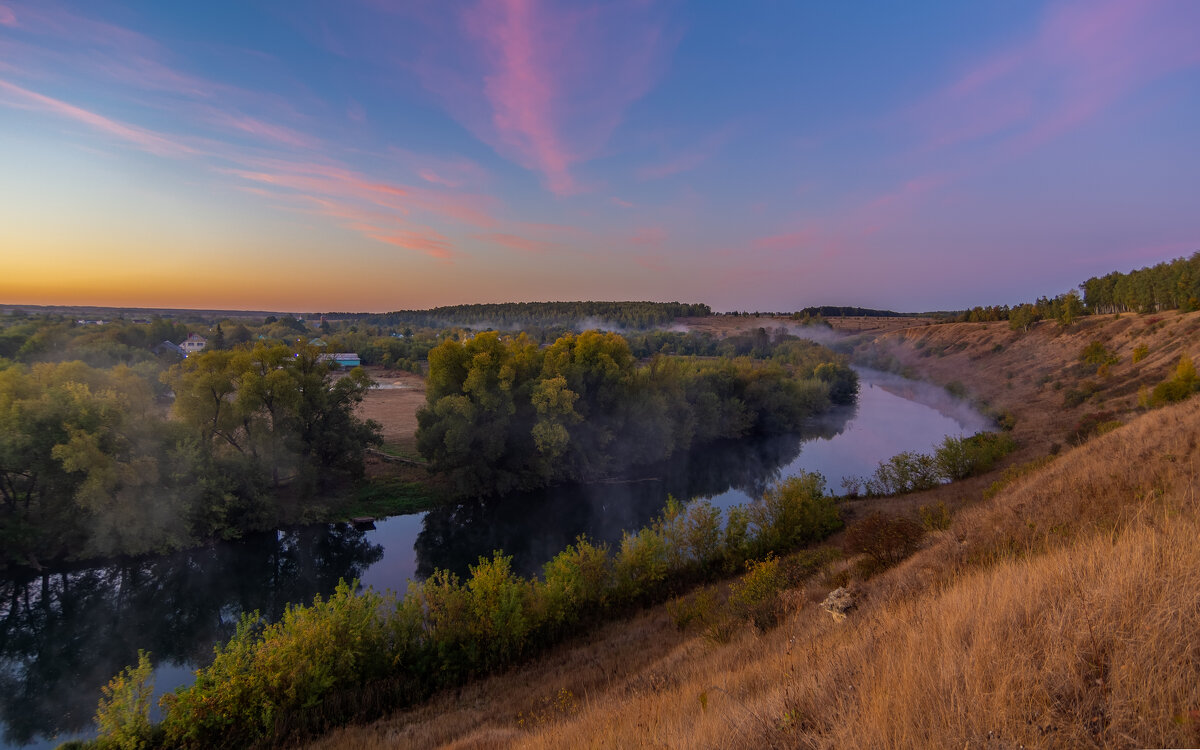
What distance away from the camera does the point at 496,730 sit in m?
9.07

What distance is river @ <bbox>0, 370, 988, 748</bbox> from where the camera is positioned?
49.3 ft

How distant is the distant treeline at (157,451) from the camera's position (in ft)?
63.9

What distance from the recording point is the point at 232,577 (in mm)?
21062

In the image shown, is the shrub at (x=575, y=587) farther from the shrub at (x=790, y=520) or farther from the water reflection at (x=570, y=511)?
the shrub at (x=790, y=520)

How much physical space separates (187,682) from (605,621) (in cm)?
1322

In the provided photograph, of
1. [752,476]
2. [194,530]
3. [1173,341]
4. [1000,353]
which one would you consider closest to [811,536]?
[752,476]

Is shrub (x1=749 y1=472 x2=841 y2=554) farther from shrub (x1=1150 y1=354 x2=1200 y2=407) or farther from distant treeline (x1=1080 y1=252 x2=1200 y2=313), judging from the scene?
distant treeline (x1=1080 y1=252 x2=1200 y2=313)

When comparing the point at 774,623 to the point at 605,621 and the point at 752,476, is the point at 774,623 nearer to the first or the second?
the point at 605,621

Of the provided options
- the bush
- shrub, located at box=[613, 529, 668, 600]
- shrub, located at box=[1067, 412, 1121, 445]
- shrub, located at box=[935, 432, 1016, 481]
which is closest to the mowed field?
shrub, located at box=[613, 529, 668, 600]

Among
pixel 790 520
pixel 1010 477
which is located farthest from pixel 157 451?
pixel 1010 477

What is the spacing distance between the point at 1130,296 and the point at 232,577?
342ft

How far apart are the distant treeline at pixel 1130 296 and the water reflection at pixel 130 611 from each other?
8417cm

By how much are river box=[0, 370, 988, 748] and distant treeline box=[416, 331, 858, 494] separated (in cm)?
206

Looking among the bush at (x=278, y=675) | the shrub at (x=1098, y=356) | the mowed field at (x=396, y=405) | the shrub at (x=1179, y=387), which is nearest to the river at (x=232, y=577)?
the bush at (x=278, y=675)
